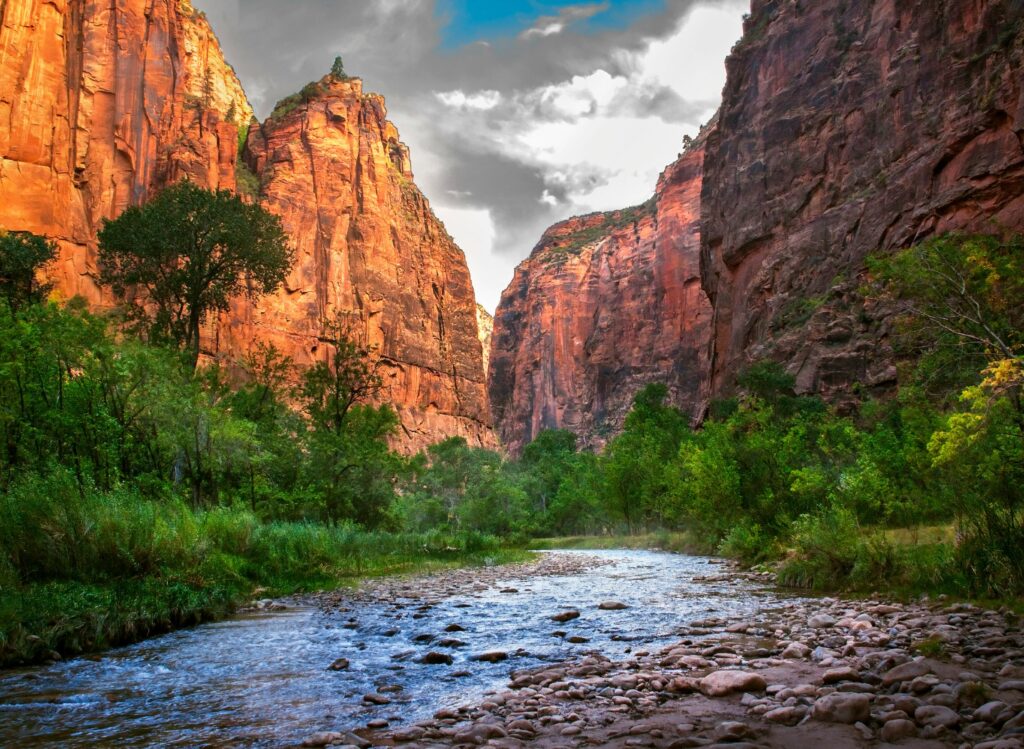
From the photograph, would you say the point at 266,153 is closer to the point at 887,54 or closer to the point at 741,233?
the point at 741,233

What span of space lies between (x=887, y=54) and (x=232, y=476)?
57.4 meters

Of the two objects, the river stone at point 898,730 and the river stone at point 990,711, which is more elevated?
the river stone at point 990,711

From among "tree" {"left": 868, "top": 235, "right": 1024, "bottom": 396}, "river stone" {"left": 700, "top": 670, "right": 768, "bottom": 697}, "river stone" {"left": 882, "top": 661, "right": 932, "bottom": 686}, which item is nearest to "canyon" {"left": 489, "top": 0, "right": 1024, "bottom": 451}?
"tree" {"left": 868, "top": 235, "right": 1024, "bottom": 396}

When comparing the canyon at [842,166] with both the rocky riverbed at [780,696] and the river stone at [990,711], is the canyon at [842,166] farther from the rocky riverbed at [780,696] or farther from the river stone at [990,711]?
the river stone at [990,711]

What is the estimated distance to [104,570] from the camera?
9.91m

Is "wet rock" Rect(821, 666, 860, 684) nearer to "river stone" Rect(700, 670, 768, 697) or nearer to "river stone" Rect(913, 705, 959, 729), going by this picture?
"river stone" Rect(700, 670, 768, 697)

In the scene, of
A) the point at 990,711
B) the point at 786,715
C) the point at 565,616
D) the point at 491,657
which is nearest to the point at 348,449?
the point at 565,616

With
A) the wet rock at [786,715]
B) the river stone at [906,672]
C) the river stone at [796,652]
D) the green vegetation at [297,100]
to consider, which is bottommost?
the river stone at [796,652]

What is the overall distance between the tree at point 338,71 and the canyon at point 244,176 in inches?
91.7

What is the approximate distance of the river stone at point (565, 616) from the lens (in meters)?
10.4

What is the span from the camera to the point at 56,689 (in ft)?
19.8

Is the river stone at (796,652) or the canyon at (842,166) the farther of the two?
the canyon at (842,166)

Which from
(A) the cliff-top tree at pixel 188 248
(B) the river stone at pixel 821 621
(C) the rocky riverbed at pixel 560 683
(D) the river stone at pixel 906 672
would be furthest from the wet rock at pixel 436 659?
(A) the cliff-top tree at pixel 188 248

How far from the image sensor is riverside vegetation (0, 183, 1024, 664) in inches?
369
